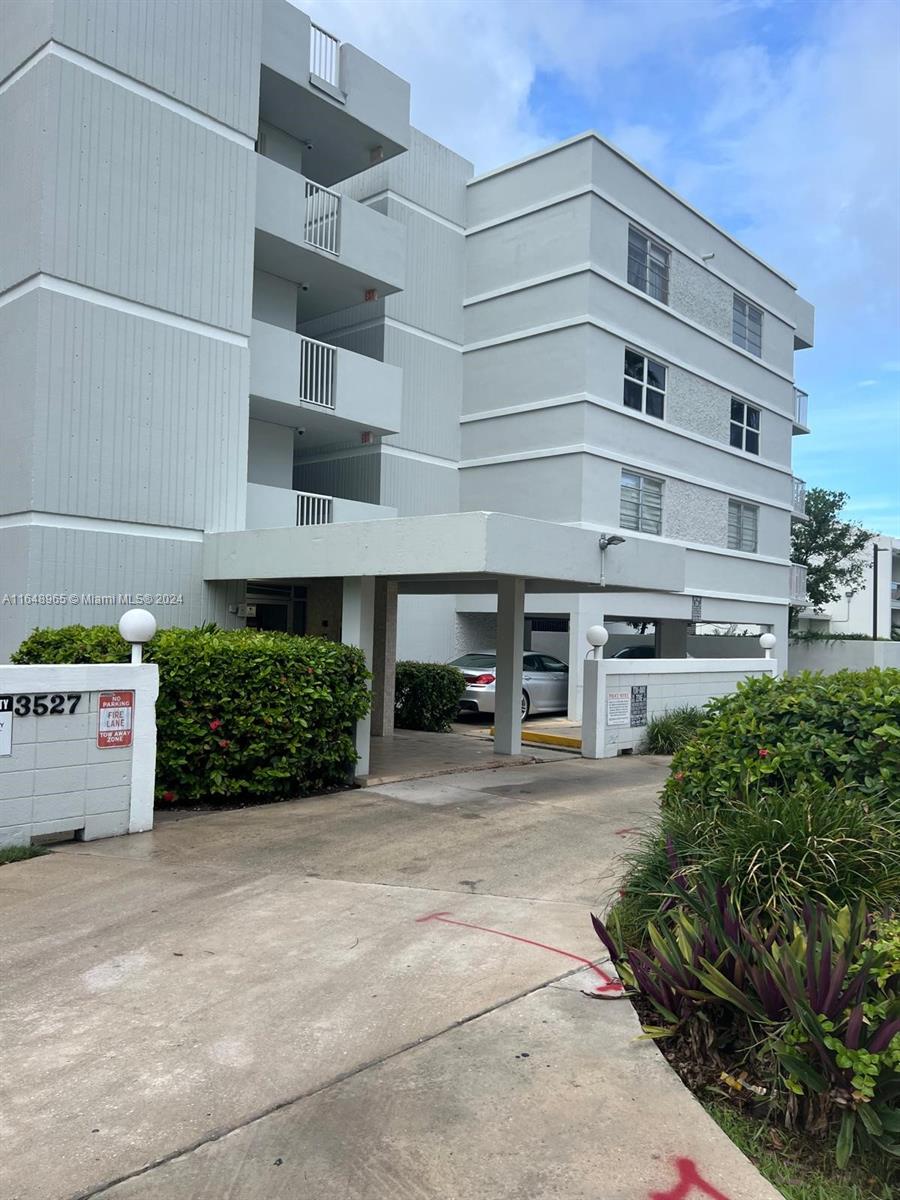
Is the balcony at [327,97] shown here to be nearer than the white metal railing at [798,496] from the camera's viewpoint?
Yes

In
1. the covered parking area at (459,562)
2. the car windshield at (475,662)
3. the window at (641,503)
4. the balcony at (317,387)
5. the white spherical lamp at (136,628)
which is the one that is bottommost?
the car windshield at (475,662)

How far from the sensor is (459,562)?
8.90 m

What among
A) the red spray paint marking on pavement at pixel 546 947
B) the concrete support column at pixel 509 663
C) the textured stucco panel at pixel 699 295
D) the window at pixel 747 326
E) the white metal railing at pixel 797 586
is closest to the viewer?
the red spray paint marking on pavement at pixel 546 947

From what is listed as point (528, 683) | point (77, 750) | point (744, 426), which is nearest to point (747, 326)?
point (744, 426)

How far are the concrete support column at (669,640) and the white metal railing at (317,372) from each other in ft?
33.9

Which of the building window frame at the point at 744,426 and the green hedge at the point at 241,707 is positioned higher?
the building window frame at the point at 744,426

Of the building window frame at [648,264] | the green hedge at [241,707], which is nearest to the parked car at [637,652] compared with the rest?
the building window frame at [648,264]

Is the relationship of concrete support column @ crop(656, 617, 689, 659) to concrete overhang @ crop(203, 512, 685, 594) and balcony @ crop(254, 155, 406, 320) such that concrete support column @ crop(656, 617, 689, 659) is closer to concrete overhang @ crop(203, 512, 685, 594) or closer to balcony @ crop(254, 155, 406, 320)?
concrete overhang @ crop(203, 512, 685, 594)

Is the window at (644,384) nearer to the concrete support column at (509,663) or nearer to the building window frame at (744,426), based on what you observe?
the building window frame at (744,426)

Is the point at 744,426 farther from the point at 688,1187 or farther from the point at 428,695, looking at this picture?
the point at 688,1187

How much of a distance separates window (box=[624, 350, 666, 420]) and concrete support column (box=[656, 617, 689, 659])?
4.97 m

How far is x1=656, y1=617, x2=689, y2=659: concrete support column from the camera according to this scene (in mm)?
22373

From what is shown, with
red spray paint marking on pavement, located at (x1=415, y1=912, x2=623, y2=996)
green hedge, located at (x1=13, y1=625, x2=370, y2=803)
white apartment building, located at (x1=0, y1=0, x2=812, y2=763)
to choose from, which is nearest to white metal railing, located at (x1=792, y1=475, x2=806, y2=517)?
white apartment building, located at (x1=0, y1=0, x2=812, y2=763)

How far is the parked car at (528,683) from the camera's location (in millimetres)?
18422
